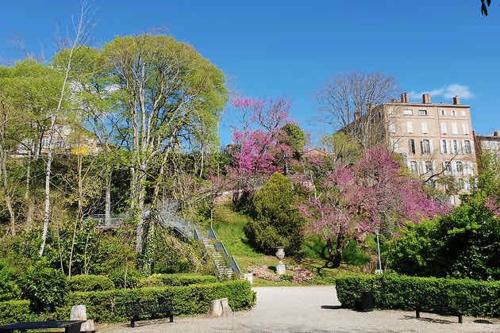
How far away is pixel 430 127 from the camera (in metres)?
57.3

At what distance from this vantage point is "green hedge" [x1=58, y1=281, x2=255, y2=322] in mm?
13828

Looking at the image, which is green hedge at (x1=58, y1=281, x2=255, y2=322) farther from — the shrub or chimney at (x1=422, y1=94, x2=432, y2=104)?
chimney at (x1=422, y1=94, x2=432, y2=104)

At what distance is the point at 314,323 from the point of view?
12789mm

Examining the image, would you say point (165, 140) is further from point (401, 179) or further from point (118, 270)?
point (401, 179)

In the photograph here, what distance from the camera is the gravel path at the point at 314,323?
458 inches

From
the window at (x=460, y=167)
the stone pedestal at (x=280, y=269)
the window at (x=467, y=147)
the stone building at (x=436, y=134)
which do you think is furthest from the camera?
the window at (x=467, y=147)

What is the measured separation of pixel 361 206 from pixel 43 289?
866 inches

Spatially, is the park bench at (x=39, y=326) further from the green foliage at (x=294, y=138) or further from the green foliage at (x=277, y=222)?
the green foliage at (x=294, y=138)

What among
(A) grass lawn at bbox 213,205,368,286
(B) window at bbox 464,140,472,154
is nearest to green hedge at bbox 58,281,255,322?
(A) grass lawn at bbox 213,205,368,286

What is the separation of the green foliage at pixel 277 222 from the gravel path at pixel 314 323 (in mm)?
14260

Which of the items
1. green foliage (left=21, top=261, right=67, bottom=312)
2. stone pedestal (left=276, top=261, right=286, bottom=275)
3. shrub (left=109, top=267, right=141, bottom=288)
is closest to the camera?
green foliage (left=21, top=261, right=67, bottom=312)

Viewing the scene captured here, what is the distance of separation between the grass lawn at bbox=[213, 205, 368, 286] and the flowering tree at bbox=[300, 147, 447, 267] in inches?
52.5

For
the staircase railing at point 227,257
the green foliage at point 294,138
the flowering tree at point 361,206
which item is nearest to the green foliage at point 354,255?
the flowering tree at point 361,206

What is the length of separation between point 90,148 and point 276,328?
53.2ft
